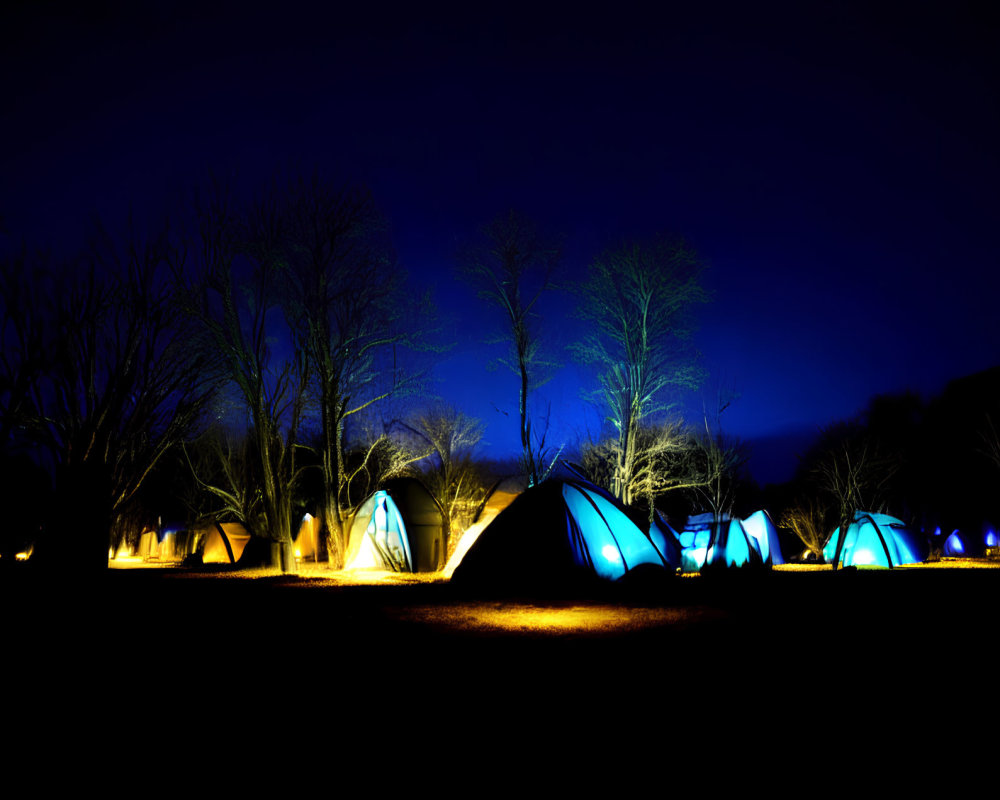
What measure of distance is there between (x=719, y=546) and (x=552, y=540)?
35.8 feet

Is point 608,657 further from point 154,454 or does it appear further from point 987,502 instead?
point 987,502

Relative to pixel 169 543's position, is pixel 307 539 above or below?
above

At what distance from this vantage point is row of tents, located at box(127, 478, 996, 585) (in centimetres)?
1301

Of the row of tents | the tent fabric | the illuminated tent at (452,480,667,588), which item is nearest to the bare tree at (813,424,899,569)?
the row of tents

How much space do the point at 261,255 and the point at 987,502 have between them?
41557 millimetres

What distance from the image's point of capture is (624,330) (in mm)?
20609

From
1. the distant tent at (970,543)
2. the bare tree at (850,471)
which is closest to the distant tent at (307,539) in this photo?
the bare tree at (850,471)

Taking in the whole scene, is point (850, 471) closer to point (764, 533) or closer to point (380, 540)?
point (764, 533)

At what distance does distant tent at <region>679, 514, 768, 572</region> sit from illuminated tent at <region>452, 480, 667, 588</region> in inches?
240

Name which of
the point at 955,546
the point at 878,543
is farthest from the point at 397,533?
the point at 955,546

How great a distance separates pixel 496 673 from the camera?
18.3 feet

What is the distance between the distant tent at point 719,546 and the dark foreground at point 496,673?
10.6 metres

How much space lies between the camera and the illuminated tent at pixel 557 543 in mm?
12789

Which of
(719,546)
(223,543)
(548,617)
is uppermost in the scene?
(223,543)
